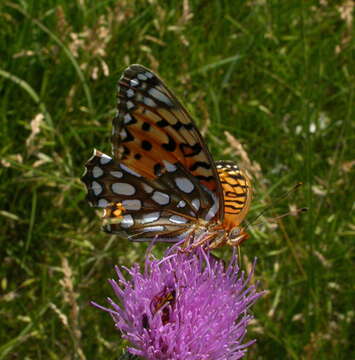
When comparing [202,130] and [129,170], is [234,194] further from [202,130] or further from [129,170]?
[202,130]

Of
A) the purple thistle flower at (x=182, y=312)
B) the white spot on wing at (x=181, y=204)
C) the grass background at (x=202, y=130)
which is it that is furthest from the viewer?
the grass background at (x=202, y=130)

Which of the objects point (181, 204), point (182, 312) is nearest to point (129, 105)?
point (181, 204)

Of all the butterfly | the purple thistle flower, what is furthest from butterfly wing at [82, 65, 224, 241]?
the purple thistle flower


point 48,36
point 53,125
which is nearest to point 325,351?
point 53,125

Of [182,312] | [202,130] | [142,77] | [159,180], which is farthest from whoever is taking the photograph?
[202,130]

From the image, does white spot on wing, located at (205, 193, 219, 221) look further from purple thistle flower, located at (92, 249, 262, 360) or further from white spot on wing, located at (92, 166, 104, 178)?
white spot on wing, located at (92, 166, 104, 178)

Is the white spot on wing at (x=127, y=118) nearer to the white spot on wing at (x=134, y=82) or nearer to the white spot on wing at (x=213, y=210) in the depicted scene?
the white spot on wing at (x=134, y=82)

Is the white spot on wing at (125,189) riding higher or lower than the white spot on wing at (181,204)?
higher

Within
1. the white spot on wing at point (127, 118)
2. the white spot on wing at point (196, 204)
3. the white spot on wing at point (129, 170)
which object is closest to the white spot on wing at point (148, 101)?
the white spot on wing at point (127, 118)
